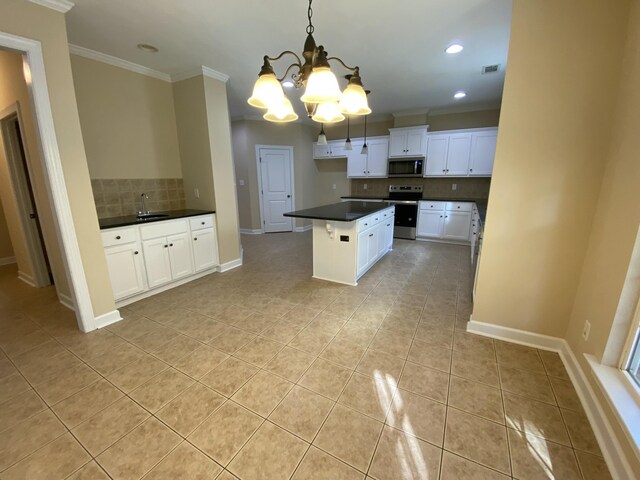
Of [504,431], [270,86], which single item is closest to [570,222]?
[504,431]

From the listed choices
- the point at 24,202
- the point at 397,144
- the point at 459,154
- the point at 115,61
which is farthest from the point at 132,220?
the point at 459,154

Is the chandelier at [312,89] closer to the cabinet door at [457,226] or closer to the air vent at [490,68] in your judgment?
the air vent at [490,68]

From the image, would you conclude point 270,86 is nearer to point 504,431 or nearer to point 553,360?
point 504,431

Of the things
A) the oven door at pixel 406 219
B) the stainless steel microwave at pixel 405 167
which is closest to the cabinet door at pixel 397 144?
the stainless steel microwave at pixel 405 167

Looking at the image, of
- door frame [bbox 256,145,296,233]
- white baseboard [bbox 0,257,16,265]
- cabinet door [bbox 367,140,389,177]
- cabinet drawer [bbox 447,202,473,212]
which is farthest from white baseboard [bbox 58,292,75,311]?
cabinet drawer [bbox 447,202,473,212]

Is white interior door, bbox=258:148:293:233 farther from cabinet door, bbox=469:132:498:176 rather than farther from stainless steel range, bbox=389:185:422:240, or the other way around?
cabinet door, bbox=469:132:498:176

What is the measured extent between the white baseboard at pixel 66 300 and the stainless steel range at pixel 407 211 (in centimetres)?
511

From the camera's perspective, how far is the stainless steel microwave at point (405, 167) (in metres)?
5.55

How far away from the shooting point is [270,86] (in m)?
1.53

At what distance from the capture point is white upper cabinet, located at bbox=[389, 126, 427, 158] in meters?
5.41

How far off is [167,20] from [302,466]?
3406 mm

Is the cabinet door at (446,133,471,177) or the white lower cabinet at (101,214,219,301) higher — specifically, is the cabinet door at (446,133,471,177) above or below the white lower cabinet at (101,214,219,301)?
above

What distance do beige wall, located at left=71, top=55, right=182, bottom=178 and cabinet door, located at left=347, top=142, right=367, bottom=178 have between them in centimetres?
378

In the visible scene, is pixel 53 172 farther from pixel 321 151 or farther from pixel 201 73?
pixel 321 151
